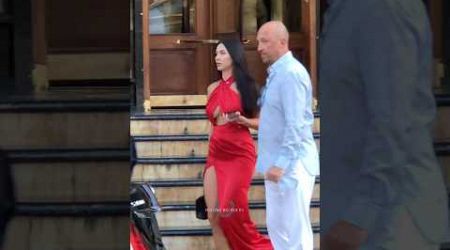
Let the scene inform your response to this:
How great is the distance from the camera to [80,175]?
70.9 inches

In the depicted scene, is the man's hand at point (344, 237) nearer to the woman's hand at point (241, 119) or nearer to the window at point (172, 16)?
the woman's hand at point (241, 119)

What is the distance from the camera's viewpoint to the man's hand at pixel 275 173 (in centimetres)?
285

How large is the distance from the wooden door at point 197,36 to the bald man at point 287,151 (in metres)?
0.27

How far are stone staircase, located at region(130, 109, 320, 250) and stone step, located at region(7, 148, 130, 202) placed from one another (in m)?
0.98

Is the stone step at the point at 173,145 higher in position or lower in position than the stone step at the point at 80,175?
lower

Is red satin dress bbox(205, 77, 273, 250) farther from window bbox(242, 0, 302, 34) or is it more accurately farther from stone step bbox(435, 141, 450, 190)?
stone step bbox(435, 141, 450, 190)

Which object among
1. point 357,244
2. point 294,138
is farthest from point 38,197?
point 294,138

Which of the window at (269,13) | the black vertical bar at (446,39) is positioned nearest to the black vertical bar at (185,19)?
the window at (269,13)

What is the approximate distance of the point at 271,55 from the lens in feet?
10.3

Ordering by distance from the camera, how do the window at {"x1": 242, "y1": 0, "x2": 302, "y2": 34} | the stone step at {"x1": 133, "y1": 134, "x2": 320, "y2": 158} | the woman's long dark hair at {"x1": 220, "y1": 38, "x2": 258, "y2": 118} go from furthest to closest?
the window at {"x1": 242, "y1": 0, "x2": 302, "y2": 34} → the stone step at {"x1": 133, "y1": 134, "x2": 320, "y2": 158} → the woman's long dark hair at {"x1": 220, "y1": 38, "x2": 258, "y2": 118}

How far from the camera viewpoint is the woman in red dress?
10.3 feet

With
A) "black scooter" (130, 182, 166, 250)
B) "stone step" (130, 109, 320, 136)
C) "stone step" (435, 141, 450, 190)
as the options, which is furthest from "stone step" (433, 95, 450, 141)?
"stone step" (130, 109, 320, 136)

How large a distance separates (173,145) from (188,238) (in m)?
0.59

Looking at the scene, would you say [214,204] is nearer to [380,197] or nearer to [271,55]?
[271,55]
